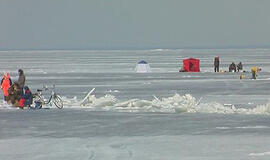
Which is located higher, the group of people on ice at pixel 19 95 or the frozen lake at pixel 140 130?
the group of people on ice at pixel 19 95

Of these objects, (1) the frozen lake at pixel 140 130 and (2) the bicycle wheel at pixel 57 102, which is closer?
(1) the frozen lake at pixel 140 130

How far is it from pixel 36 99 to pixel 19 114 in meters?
2.48

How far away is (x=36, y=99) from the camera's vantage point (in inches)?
923

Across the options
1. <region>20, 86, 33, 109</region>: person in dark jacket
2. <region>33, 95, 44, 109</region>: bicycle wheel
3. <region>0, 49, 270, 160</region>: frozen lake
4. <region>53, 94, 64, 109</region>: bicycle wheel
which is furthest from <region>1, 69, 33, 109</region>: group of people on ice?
<region>53, 94, 64, 109</region>: bicycle wheel

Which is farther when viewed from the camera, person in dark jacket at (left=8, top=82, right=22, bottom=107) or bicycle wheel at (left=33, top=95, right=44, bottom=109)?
person in dark jacket at (left=8, top=82, right=22, bottom=107)

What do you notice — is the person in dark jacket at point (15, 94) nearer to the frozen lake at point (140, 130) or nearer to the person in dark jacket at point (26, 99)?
the person in dark jacket at point (26, 99)

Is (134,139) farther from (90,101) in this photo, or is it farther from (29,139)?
(90,101)

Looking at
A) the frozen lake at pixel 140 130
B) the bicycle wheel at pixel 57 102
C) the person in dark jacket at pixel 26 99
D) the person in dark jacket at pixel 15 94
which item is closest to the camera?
the frozen lake at pixel 140 130

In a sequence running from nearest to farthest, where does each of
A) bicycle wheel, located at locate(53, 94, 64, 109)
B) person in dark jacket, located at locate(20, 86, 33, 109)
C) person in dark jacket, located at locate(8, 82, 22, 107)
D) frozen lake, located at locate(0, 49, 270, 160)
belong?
frozen lake, located at locate(0, 49, 270, 160), person in dark jacket, located at locate(20, 86, 33, 109), bicycle wheel, located at locate(53, 94, 64, 109), person in dark jacket, located at locate(8, 82, 22, 107)

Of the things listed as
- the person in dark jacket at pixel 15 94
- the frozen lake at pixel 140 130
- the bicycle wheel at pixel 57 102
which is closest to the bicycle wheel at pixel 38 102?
the bicycle wheel at pixel 57 102

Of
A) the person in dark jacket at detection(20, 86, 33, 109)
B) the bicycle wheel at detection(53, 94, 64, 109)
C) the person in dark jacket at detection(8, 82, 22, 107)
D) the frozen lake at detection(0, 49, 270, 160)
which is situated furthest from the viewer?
the person in dark jacket at detection(8, 82, 22, 107)

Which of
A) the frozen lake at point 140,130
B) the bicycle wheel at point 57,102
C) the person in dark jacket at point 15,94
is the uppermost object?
the person in dark jacket at point 15,94

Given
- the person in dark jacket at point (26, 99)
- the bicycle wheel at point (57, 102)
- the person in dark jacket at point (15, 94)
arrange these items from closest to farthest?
the person in dark jacket at point (26, 99), the bicycle wheel at point (57, 102), the person in dark jacket at point (15, 94)

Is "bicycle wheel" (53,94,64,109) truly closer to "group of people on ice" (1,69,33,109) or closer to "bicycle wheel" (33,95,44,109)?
"bicycle wheel" (33,95,44,109)
